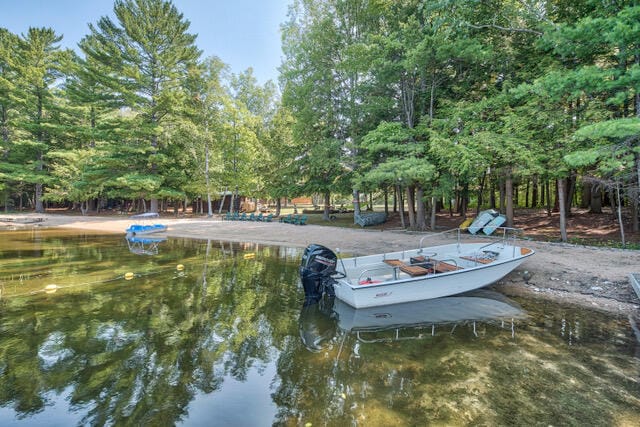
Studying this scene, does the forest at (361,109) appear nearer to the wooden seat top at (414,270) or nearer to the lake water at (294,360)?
the wooden seat top at (414,270)

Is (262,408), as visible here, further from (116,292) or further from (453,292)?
(116,292)

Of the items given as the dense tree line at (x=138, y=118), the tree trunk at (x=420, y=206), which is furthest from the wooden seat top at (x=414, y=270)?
the dense tree line at (x=138, y=118)

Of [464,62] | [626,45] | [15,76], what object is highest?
[15,76]

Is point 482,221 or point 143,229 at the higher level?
point 482,221

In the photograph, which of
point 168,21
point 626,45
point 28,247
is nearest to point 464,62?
point 626,45

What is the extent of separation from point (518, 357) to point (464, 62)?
13.8 meters

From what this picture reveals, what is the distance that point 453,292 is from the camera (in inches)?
299

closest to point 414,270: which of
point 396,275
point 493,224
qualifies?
point 396,275

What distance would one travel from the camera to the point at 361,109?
1794 centimetres

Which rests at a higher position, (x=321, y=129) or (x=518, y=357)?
(x=321, y=129)

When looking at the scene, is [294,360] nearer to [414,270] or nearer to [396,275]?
[396,275]

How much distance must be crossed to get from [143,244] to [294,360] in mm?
13608

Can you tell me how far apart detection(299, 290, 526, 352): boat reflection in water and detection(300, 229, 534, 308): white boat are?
0.22 m

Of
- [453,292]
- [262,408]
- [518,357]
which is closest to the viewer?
[262,408]
